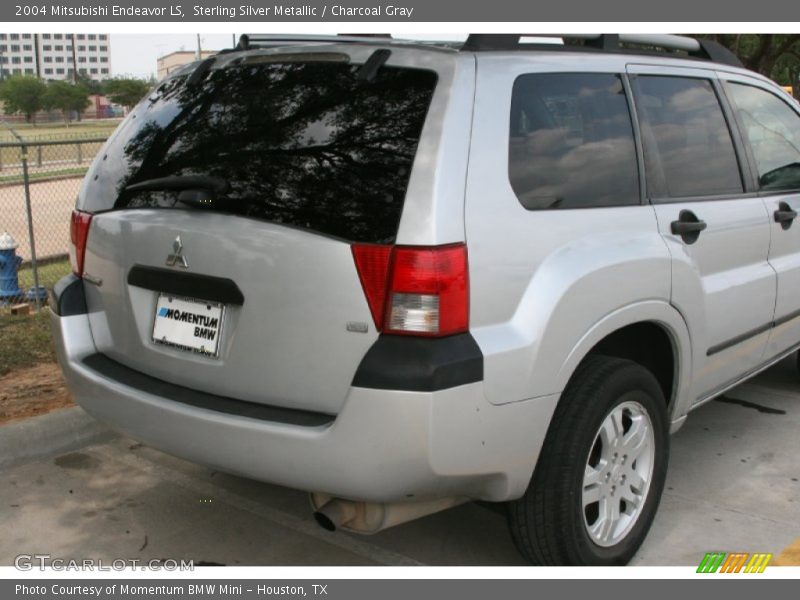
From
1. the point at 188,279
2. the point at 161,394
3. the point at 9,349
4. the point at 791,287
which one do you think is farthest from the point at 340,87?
the point at 9,349

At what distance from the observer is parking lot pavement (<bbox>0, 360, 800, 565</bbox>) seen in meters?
3.53

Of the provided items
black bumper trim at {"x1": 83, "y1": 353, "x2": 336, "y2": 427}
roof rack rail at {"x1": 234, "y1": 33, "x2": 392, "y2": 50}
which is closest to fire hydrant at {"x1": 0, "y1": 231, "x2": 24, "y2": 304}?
black bumper trim at {"x1": 83, "y1": 353, "x2": 336, "y2": 427}

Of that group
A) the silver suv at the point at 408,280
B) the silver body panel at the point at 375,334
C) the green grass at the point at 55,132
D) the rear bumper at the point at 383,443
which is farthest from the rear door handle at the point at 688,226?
the green grass at the point at 55,132

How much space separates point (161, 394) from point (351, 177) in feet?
3.38

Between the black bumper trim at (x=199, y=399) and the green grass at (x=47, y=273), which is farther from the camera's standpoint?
the green grass at (x=47, y=273)

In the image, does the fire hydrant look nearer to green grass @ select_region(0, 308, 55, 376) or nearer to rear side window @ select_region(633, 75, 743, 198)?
green grass @ select_region(0, 308, 55, 376)

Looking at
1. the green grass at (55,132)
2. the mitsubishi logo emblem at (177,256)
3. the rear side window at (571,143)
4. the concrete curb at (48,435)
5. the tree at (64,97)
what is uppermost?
the tree at (64,97)

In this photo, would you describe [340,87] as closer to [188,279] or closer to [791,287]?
[188,279]

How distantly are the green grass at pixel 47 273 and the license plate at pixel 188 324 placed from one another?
6.49 m

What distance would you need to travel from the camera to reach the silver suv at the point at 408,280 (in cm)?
265

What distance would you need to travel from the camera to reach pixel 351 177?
8.99 ft

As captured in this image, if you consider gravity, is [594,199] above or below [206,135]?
below

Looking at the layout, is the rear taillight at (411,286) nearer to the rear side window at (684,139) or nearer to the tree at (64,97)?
the rear side window at (684,139)

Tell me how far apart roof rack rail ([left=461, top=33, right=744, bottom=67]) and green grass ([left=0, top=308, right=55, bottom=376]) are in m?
3.82
